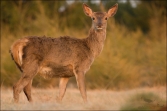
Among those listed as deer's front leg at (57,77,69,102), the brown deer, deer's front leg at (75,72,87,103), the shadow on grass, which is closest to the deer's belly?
the brown deer

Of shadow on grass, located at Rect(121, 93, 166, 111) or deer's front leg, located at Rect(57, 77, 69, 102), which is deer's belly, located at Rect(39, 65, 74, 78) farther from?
shadow on grass, located at Rect(121, 93, 166, 111)

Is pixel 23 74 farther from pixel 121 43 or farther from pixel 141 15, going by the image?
pixel 141 15

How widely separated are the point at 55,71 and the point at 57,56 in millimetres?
307

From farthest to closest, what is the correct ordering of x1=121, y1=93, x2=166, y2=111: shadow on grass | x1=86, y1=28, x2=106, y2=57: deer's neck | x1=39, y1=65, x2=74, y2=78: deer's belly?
x1=86, y1=28, x2=106, y2=57: deer's neck → x1=39, y1=65, x2=74, y2=78: deer's belly → x1=121, y1=93, x2=166, y2=111: shadow on grass

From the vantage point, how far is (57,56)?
10.5m

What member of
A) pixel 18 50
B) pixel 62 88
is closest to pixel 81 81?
pixel 62 88

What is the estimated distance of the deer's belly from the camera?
34.0 ft

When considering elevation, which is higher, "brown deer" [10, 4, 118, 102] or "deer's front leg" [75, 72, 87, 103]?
"brown deer" [10, 4, 118, 102]

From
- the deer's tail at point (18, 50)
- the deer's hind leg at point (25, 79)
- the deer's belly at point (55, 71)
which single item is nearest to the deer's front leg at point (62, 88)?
the deer's belly at point (55, 71)

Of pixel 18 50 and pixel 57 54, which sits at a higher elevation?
pixel 18 50

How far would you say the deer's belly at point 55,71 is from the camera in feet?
34.0

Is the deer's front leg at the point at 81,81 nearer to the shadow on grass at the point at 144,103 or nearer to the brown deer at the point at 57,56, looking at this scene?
the brown deer at the point at 57,56

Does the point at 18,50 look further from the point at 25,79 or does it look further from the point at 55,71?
the point at 55,71

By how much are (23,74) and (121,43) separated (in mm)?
8165
